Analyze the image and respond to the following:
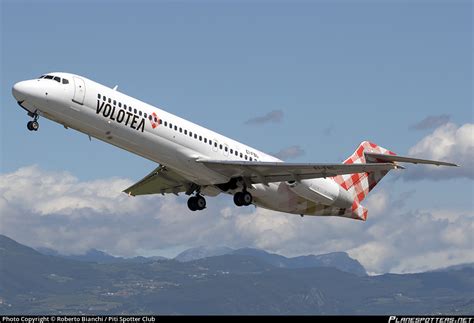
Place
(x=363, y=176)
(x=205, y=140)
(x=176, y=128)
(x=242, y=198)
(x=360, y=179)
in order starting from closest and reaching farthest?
(x=176, y=128)
(x=205, y=140)
(x=242, y=198)
(x=360, y=179)
(x=363, y=176)

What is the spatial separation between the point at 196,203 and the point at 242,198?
12.4 feet

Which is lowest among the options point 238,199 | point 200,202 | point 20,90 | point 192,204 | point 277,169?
point 238,199

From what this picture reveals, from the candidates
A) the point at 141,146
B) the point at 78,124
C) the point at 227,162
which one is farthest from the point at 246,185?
the point at 78,124

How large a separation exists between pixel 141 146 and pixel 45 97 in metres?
5.42

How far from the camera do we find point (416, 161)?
47875mm

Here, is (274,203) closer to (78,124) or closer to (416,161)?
(416,161)

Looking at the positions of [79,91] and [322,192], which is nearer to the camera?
[79,91]

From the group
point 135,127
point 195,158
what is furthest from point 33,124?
point 195,158

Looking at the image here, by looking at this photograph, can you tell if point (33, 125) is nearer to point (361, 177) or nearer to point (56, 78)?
point (56, 78)

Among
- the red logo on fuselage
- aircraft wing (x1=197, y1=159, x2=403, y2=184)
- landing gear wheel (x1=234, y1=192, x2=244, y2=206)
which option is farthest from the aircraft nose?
landing gear wheel (x1=234, y1=192, x2=244, y2=206)

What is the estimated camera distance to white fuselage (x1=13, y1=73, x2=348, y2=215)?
41.8 meters

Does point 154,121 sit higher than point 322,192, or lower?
higher

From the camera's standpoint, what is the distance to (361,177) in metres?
55.1

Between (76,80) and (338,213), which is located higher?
(76,80)
